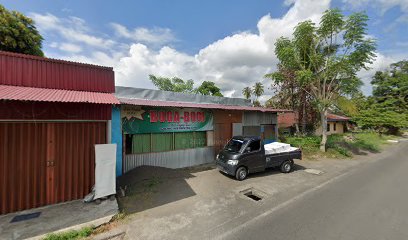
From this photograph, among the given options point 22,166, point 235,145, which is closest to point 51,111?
point 22,166

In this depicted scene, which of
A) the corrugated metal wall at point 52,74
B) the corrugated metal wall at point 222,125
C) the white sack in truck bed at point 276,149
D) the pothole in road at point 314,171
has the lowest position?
the pothole in road at point 314,171

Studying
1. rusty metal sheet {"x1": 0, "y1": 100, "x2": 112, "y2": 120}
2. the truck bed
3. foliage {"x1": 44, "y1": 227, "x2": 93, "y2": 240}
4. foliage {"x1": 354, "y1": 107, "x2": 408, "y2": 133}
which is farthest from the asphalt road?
foliage {"x1": 354, "y1": 107, "x2": 408, "y2": 133}

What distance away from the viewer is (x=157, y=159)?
10016 mm

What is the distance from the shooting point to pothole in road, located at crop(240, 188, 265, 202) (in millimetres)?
7125

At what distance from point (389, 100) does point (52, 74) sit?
51517 millimetres

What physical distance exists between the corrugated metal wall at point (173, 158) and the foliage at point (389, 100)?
30945 mm

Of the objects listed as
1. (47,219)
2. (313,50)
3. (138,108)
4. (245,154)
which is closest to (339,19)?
(313,50)

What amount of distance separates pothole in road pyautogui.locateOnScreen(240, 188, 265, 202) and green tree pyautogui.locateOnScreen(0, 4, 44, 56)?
899 inches

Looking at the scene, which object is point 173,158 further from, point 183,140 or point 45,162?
point 45,162

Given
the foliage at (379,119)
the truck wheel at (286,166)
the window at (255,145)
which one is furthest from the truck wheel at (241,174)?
the foliage at (379,119)

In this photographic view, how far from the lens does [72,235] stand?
4.51 m

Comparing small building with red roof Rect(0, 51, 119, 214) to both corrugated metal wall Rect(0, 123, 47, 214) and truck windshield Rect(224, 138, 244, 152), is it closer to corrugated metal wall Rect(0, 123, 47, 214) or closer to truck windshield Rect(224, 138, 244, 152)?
corrugated metal wall Rect(0, 123, 47, 214)

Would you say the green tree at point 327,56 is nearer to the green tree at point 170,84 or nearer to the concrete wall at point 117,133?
the concrete wall at point 117,133

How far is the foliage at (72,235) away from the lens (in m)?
4.39
